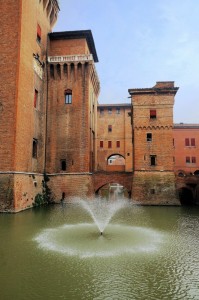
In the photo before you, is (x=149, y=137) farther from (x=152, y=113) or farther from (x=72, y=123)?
(x=72, y=123)

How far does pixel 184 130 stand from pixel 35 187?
28374mm

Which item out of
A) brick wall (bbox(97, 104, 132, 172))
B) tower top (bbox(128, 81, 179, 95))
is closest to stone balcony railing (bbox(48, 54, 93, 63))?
tower top (bbox(128, 81, 179, 95))

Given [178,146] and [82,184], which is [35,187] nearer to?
[82,184]

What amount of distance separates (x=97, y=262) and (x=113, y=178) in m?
18.2

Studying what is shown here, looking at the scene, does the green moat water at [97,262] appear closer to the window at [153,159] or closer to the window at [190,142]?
the window at [153,159]

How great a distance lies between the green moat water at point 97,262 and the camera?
21.4 feet

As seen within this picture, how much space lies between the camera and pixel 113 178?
26.6 metres

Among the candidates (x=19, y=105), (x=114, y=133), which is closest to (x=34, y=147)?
(x=19, y=105)

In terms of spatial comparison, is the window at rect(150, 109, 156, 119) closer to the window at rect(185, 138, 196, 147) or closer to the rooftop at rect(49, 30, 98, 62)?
the rooftop at rect(49, 30, 98, 62)

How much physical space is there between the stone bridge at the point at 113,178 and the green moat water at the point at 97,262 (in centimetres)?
1172

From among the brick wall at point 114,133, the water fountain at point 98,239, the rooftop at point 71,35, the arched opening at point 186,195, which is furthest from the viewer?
the brick wall at point 114,133

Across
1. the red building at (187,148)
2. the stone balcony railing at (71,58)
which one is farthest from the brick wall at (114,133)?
the stone balcony railing at (71,58)

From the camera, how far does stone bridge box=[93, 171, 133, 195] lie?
26469 millimetres

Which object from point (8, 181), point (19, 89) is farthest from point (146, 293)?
point (19, 89)
